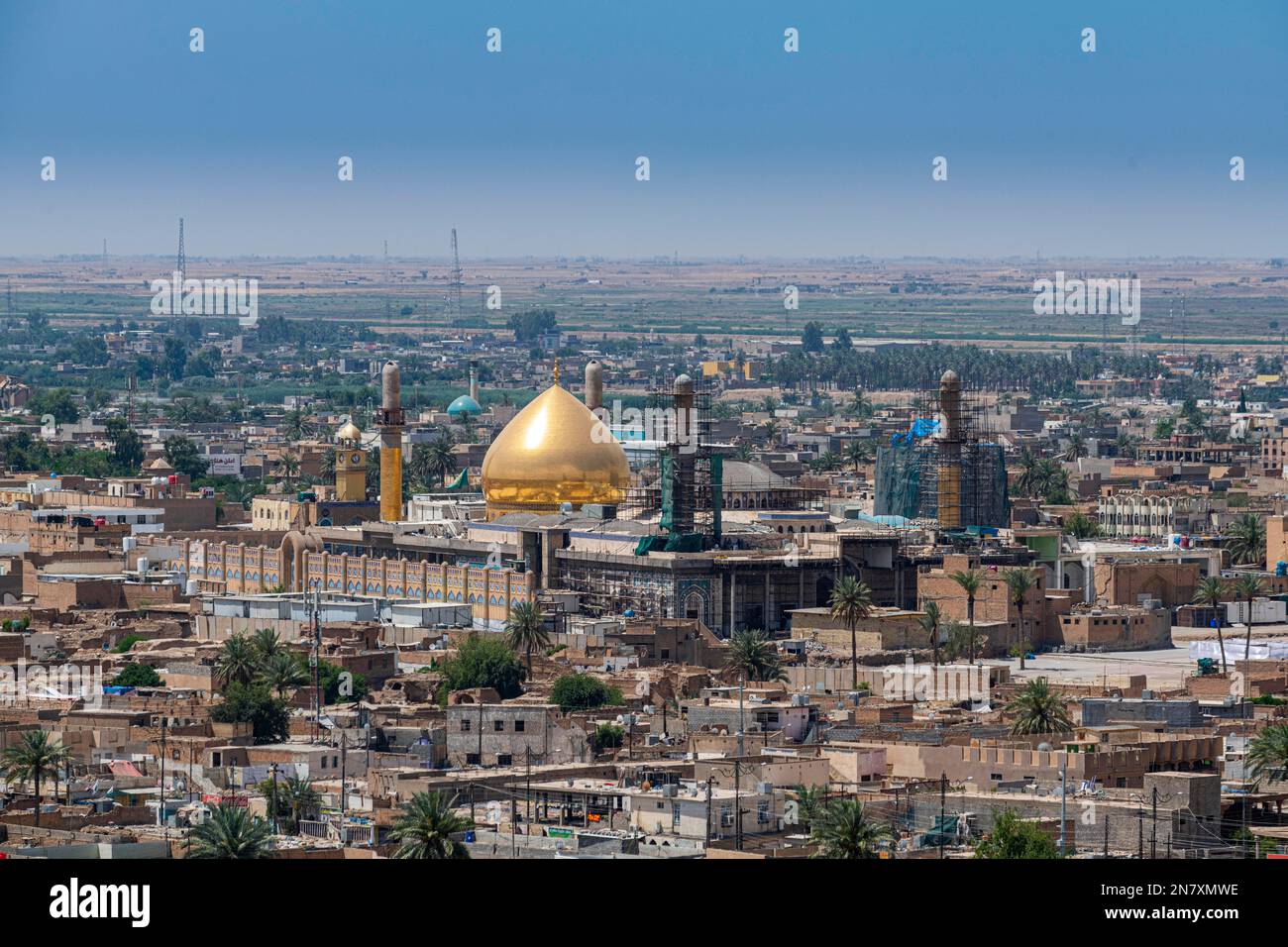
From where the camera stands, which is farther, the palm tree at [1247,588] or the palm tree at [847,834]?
the palm tree at [1247,588]

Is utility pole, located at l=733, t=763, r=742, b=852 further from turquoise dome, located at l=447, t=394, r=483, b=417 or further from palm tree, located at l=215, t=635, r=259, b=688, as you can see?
turquoise dome, located at l=447, t=394, r=483, b=417

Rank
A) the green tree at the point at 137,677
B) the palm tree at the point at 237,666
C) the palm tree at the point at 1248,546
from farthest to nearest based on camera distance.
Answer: the palm tree at the point at 1248,546
the green tree at the point at 137,677
the palm tree at the point at 237,666

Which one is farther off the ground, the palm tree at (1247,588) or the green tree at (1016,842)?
the green tree at (1016,842)

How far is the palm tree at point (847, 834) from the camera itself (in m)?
26.2

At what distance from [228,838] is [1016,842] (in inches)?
271

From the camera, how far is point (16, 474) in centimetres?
10019

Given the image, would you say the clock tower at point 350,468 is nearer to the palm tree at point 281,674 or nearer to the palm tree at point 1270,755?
the palm tree at point 281,674

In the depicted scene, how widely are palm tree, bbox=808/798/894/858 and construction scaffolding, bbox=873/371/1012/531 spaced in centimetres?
4098

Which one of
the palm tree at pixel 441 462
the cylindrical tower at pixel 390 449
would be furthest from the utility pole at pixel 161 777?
the palm tree at pixel 441 462

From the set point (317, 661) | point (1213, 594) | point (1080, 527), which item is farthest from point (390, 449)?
point (317, 661)

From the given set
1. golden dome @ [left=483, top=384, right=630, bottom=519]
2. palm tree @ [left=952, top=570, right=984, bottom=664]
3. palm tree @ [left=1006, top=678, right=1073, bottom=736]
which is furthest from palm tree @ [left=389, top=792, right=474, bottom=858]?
golden dome @ [left=483, top=384, right=630, bottom=519]

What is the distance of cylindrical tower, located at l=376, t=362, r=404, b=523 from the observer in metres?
74.6

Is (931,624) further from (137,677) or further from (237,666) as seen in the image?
(137,677)

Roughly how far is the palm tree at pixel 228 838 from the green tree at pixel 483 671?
18716 millimetres
